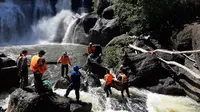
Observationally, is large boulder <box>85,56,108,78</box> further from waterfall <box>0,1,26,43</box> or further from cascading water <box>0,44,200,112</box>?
waterfall <box>0,1,26,43</box>

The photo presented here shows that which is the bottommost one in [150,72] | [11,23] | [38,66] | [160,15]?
[150,72]

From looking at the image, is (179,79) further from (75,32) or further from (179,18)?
(75,32)

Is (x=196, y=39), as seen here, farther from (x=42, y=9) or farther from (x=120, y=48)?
(x=42, y=9)

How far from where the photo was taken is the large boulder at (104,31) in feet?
124

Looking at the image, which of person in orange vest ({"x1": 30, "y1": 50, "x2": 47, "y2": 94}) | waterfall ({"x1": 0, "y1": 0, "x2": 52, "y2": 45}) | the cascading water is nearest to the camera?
person in orange vest ({"x1": 30, "y1": 50, "x2": 47, "y2": 94})

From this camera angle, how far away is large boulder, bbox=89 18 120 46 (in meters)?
37.8

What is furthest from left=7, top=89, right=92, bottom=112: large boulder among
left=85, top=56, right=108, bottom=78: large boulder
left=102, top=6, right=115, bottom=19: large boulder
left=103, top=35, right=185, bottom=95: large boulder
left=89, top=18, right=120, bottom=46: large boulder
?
left=102, top=6, right=115, bottom=19: large boulder

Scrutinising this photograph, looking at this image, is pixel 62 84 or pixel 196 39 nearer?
pixel 62 84

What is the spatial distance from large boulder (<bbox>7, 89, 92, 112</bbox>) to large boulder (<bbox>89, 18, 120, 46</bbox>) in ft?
79.0

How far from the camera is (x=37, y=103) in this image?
43.7ft

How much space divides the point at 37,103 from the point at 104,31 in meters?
25.9

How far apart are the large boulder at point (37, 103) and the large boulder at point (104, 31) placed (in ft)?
79.0

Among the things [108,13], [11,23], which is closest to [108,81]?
[108,13]

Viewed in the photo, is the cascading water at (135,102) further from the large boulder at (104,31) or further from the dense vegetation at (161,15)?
the large boulder at (104,31)
